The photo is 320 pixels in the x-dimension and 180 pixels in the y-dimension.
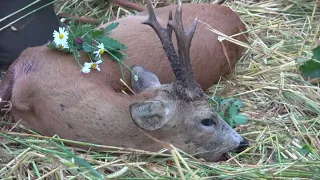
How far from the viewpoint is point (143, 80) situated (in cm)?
465

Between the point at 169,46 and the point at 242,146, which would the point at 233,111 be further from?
the point at 169,46

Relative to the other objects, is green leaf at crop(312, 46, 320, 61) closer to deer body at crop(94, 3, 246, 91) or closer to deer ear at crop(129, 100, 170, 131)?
deer body at crop(94, 3, 246, 91)

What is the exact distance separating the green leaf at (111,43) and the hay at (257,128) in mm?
846

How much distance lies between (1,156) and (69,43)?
100cm

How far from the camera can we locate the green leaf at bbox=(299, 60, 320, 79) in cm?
545

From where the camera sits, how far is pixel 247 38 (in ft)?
19.2

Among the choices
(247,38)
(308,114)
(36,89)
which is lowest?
(308,114)

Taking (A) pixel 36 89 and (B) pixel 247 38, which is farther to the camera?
(B) pixel 247 38

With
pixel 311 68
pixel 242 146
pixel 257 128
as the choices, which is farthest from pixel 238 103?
pixel 311 68

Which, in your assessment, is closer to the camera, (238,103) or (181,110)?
(181,110)

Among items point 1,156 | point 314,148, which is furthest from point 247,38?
point 1,156

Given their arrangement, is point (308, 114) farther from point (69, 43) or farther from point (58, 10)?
point (58, 10)

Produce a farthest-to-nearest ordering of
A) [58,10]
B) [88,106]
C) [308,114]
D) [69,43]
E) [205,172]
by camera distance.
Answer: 1. [58,10]
2. [308,114]
3. [69,43]
4. [88,106]
5. [205,172]

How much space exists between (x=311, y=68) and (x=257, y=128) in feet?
3.07
